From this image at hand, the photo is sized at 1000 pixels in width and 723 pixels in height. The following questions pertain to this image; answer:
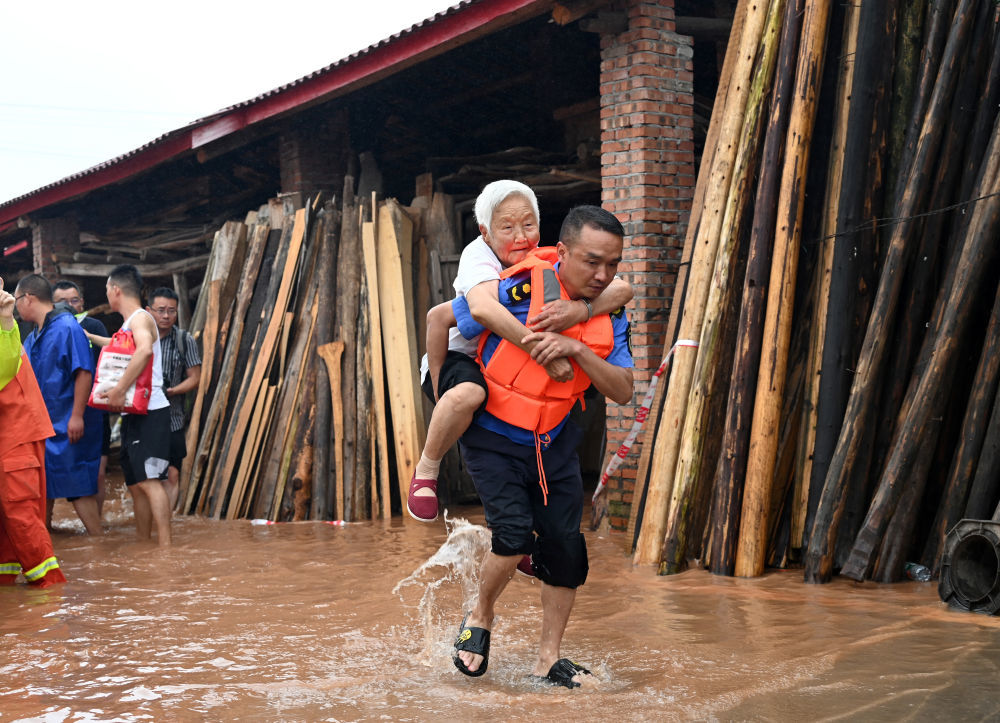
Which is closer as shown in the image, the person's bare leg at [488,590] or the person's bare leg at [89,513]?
the person's bare leg at [488,590]

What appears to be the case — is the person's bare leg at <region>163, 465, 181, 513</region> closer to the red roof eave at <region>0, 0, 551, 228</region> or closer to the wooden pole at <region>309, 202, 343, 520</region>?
the wooden pole at <region>309, 202, 343, 520</region>

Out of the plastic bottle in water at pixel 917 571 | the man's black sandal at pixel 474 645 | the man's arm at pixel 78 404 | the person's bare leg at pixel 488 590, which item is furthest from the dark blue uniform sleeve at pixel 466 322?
the man's arm at pixel 78 404

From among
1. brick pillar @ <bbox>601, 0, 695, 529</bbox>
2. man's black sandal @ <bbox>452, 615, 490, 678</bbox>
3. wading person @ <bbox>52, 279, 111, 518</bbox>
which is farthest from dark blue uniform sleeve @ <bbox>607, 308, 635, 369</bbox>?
wading person @ <bbox>52, 279, 111, 518</bbox>

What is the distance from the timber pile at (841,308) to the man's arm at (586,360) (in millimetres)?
2075

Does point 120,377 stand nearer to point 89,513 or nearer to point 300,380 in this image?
point 89,513

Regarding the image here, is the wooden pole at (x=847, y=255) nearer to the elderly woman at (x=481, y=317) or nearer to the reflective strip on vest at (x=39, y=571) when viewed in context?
the elderly woman at (x=481, y=317)

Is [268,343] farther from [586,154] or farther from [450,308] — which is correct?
[450,308]

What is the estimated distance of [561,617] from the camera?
3.88 metres

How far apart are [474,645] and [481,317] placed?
3.97 feet

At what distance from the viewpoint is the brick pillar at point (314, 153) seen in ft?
36.7

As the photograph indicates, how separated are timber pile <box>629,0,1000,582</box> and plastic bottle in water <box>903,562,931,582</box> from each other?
58mm

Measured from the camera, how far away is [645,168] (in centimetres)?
761

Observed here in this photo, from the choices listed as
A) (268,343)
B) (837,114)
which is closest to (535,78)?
(268,343)

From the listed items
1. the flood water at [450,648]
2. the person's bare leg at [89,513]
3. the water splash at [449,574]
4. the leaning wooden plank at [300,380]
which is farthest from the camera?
the leaning wooden plank at [300,380]
